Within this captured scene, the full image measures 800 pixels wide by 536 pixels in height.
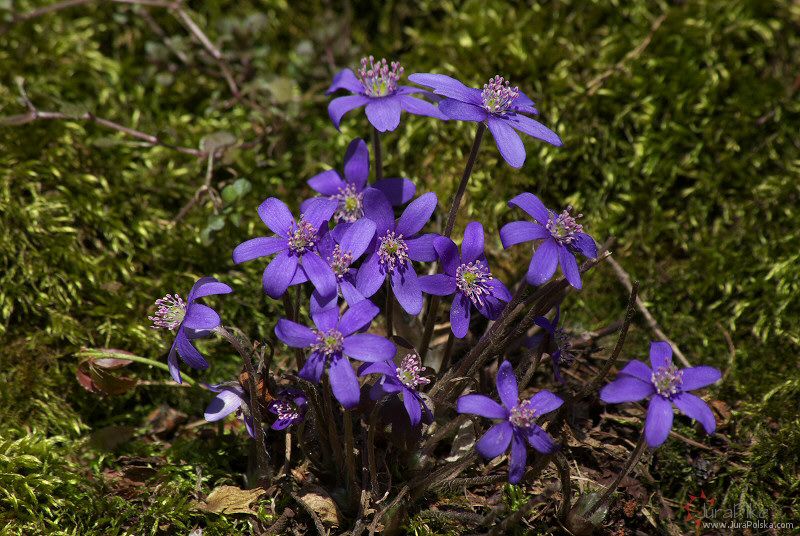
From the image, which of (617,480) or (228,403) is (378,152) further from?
(617,480)

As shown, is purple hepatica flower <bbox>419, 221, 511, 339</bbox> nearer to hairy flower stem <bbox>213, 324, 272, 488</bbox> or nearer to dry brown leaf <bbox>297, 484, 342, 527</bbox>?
hairy flower stem <bbox>213, 324, 272, 488</bbox>

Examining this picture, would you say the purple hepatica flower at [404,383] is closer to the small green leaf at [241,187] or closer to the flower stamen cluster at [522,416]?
the flower stamen cluster at [522,416]

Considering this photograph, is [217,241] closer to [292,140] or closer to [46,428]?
[292,140]

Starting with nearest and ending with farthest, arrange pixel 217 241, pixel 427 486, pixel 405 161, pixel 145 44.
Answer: pixel 427 486, pixel 217 241, pixel 405 161, pixel 145 44

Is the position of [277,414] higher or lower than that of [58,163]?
lower

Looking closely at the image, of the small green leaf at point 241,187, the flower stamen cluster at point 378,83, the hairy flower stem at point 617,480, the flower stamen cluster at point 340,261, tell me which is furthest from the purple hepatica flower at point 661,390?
the small green leaf at point 241,187

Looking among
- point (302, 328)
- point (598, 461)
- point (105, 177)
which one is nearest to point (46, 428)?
point (105, 177)

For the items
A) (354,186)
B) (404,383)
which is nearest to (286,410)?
(404,383)
